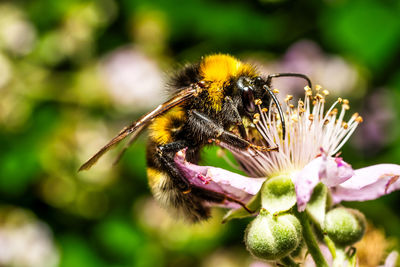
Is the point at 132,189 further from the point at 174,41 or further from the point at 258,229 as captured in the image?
the point at 258,229

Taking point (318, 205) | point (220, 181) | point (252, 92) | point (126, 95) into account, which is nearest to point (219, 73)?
point (252, 92)

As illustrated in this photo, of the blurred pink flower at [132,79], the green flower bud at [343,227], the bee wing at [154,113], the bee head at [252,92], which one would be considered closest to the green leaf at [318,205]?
the green flower bud at [343,227]

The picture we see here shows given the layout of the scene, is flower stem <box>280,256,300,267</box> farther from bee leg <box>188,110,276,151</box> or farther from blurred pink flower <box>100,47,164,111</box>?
blurred pink flower <box>100,47,164,111</box>

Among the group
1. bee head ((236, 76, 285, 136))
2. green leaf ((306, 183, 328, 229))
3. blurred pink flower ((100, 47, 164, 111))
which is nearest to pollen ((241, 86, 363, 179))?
bee head ((236, 76, 285, 136))

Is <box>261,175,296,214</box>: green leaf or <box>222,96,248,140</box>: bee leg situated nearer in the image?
<box>261,175,296,214</box>: green leaf

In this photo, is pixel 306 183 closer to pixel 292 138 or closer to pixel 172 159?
pixel 292 138

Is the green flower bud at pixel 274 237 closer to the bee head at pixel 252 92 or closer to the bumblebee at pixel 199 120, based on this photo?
the bumblebee at pixel 199 120
